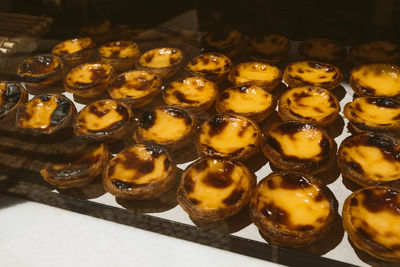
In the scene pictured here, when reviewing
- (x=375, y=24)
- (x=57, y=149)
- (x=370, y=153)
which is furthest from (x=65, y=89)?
(x=375, y=24)

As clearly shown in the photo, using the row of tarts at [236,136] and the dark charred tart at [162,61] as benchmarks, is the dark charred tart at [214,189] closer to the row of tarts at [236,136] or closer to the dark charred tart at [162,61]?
the row of tarts at [236,136]

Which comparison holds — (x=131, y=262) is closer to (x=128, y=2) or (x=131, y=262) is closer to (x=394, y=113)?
(x=394, y=113)

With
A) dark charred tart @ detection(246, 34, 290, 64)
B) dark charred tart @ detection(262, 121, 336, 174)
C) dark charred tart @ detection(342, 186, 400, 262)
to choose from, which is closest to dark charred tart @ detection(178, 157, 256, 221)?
dark charred tart @ detection(262, 121, 336, 174)

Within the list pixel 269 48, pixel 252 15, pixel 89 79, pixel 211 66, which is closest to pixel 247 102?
pixel 211 66

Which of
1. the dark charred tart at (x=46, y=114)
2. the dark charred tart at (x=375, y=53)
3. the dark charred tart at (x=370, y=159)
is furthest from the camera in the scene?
the dark charred tart at (x=375, y=53)

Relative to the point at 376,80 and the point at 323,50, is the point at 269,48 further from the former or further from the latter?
the point at 376,80

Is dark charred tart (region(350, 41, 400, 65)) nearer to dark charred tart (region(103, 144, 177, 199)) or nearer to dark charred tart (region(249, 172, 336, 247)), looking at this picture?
dark charred tart (region(249, 172, 336, 247))

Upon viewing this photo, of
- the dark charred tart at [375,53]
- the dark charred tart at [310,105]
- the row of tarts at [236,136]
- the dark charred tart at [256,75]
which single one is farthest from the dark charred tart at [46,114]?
the dark charred tart at [375,53]
